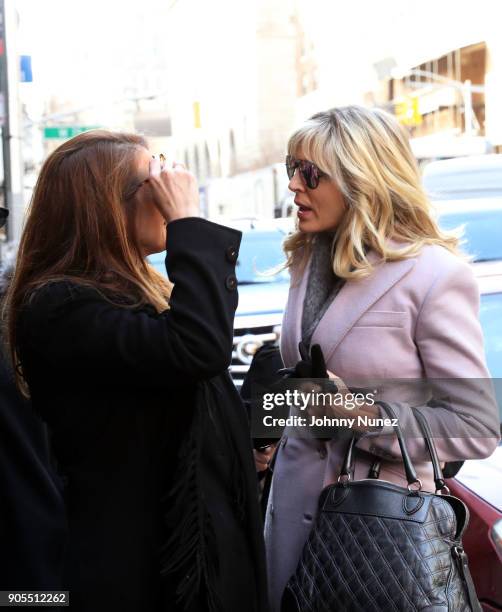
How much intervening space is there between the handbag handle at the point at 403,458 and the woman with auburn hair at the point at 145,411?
234 millimetres

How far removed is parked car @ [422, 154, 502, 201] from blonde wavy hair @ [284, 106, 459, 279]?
156 inches

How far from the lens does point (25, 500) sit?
8.26 feet

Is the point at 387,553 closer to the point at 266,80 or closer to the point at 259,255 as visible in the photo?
the point at 259,255

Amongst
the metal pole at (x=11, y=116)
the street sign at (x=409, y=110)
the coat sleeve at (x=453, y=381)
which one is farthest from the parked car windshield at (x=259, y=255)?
the street sign at (x=409, y=110)

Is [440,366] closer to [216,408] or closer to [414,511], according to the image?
[414,511]

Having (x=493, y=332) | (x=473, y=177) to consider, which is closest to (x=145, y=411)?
(x=493, y=332)

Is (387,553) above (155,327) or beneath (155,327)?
beneath

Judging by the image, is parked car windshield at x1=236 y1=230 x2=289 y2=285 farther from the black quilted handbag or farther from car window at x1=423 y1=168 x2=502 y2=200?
the black quilted handbag

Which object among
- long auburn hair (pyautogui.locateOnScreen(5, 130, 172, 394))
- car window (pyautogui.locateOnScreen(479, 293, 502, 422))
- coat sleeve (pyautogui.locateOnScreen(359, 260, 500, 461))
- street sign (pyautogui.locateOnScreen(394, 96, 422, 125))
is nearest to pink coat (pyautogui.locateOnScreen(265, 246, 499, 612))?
coat sleeve (pyautogui.locateOnScreen(359, 260, 500, 461))

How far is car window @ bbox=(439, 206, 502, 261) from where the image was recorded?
5477 millimetres

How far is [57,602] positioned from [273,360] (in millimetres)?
1101

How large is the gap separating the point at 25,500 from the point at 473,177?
4.79 meters

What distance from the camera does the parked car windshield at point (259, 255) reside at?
25.1 feet

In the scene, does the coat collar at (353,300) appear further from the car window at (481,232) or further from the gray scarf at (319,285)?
the car window at (481,232)
